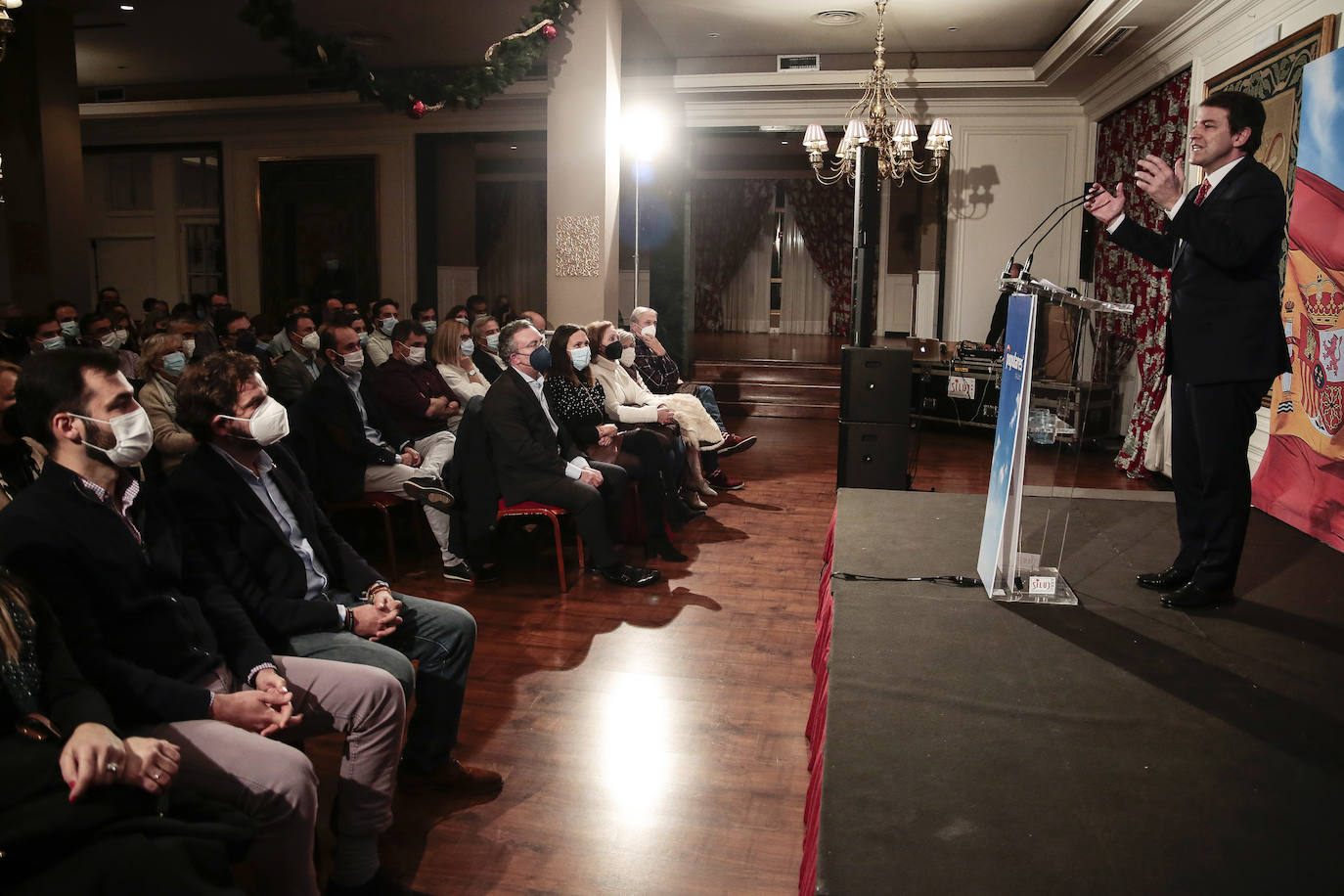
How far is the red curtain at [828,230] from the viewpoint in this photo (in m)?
15.6

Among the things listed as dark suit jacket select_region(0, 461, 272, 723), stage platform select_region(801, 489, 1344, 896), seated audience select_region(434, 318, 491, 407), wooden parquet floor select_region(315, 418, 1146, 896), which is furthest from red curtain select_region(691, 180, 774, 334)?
dark suit jacket select_region(0, 461, 272, 723)

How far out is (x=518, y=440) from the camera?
12.8 ft

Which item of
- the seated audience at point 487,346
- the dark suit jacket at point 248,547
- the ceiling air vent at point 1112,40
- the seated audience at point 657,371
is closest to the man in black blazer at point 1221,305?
the dark suit jacket at point 248,547

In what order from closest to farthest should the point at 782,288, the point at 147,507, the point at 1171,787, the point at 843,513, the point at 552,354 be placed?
the point at 1171,787 < the point at 147,507 < the point at 843,513 < the point at 552,354 < the point at 782,288

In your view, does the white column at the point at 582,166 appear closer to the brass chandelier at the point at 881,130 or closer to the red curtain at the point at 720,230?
the brass chandelier at the point at 881,130

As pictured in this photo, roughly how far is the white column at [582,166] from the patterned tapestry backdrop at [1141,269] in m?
3.39

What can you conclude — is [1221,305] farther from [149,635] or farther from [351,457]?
[351,457]

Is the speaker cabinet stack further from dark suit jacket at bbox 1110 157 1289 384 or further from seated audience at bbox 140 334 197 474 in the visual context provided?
seated audience at bbox 140 334 197 474

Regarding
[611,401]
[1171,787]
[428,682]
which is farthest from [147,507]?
[611,401]

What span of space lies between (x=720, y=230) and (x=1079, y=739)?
49.8 ft

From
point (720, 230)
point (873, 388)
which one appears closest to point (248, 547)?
point (873, 388)

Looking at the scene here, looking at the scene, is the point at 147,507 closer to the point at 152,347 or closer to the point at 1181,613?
the point at 152,347

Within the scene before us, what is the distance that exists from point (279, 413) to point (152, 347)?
6.76 ft

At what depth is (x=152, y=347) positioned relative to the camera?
3844 mm
